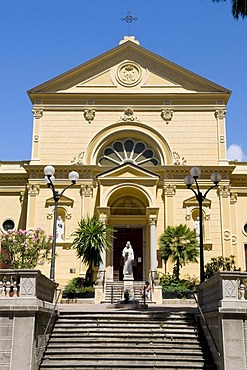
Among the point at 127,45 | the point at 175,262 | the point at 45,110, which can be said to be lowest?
the point at 175,262

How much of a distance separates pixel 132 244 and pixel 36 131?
10410 millimetres

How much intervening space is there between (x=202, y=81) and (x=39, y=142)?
490 inches

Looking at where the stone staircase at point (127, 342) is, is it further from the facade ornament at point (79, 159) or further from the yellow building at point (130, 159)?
the facade ornament at point (79, 159)

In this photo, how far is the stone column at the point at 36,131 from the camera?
110 feet

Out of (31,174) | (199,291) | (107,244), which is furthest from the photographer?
(31,174)

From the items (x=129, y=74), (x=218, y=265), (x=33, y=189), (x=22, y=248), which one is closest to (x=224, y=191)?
(x=218, y=265)

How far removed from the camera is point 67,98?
34.7 m

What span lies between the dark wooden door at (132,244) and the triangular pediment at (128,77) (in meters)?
10.2

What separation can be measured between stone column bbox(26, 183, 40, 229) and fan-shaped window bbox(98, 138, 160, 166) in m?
4.91

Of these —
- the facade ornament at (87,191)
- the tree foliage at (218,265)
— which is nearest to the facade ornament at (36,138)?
the facade ornament at (87,191)

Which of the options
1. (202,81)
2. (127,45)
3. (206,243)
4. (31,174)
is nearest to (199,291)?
(206,243)

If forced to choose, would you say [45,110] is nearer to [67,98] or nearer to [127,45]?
[67,98]

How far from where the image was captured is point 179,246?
28.3 m

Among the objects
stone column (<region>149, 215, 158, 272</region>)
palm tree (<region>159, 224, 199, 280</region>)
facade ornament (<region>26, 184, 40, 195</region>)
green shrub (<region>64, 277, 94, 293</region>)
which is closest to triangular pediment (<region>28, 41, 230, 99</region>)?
facade ornament (<region>26, 184, 40, 195</region>)
